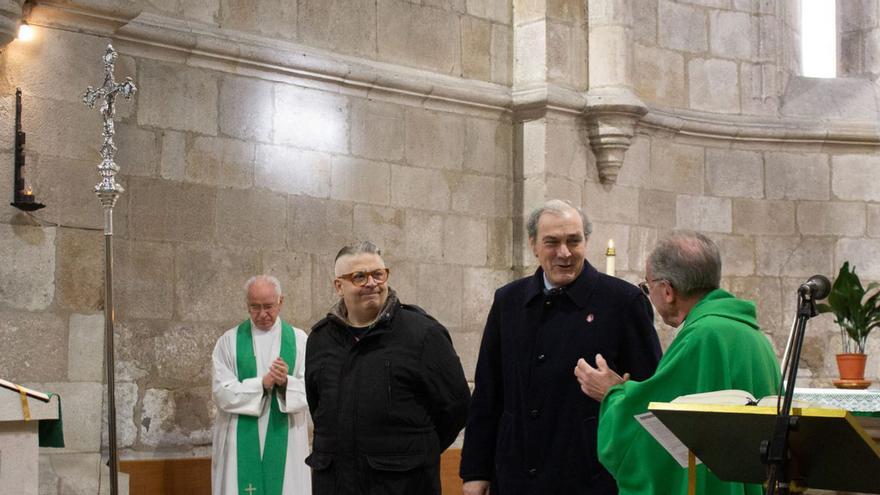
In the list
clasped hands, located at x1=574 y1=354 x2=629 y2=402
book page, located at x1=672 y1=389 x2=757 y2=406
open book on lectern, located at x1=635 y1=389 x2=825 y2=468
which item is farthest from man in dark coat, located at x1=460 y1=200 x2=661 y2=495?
book page, located at x1=672 y1=389 x2=757 y2=406

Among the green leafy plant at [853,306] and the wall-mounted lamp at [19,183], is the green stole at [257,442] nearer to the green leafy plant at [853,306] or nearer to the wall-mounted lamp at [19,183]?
the wall-mounted lamp at [19,183]

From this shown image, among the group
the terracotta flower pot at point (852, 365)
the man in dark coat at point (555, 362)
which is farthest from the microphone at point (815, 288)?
the terracotta flower pot at point (852, 365)

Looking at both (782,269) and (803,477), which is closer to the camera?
(803,477)

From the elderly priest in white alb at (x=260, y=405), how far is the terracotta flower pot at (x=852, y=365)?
393 cm

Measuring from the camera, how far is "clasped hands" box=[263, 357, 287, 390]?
6.64 metres

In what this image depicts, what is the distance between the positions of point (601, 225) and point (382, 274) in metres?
4.69

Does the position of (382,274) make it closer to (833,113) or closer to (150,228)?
(150,228)

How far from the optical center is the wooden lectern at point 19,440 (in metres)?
5.02

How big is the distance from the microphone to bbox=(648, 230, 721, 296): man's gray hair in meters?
0.68

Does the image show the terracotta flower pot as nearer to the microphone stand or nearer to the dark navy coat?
the dark navy coat

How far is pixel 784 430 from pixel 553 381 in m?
1.47

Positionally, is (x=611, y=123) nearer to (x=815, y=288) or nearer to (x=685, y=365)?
(x=685, y=365)

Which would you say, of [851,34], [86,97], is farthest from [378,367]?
[851,34]

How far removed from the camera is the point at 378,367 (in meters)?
4.58
